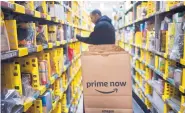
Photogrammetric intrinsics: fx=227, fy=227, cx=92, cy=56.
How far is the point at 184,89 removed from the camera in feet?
7.04

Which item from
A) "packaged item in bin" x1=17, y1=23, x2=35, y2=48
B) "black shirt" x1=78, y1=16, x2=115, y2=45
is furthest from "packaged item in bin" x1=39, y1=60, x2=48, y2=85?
"black shirt" x1=78, y1=16, x2=115, y2=45

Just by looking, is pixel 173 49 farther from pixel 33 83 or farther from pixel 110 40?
pixel 110 40

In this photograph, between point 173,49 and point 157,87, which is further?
point 157,87

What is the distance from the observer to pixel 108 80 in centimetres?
172

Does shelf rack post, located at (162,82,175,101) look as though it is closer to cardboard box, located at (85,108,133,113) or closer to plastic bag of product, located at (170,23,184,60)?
plastic bag of product, located at (170,23,184,60)

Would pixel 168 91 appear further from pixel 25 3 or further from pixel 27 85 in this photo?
pixel 25 3

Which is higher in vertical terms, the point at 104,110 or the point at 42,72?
the point at 42,72

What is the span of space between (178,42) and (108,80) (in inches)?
39.5

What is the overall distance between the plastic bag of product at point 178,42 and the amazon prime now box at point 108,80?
2.83 ft

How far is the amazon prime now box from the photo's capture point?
169 cm

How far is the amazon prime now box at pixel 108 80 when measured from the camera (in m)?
1.69

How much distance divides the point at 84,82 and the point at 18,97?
0.50 meters

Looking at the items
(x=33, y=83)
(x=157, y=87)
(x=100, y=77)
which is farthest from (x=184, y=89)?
(x=33, y=83)

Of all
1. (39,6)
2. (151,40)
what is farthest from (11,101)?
(151,40)
